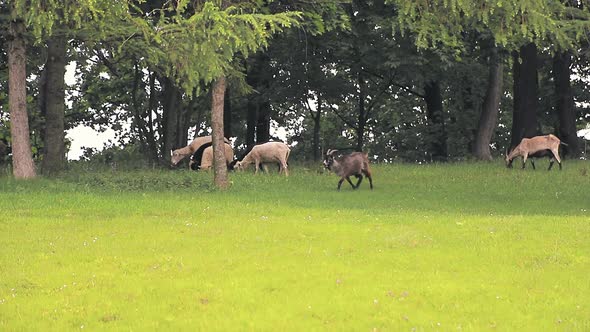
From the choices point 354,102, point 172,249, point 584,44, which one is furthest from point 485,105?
point 172,249

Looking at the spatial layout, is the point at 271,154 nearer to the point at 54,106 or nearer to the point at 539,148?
the point at 54,106

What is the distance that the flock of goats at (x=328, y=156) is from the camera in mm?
24656

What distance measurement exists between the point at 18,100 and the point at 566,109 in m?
23.5

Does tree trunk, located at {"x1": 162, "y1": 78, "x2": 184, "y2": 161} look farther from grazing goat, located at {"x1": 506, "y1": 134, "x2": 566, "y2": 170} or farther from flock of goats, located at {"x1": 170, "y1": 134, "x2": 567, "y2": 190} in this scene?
grazing goat, located at {"x1": 506, "y1": 134, "x2": 566, "y2": 170}

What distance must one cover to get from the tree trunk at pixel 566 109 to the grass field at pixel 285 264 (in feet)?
54.2

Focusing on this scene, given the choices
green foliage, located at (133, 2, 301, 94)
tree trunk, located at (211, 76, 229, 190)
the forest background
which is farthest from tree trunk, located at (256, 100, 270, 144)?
green foliage, located at (133, 2, 301, 94)

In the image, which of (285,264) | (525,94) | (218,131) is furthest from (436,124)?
(285,264)

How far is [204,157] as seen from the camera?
32.4 metres

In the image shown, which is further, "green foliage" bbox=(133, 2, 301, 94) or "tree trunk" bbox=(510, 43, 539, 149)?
"tree trunk" bbox=(510, 43, 539, 149)

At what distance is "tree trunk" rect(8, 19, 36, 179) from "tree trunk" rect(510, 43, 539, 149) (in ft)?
63.7

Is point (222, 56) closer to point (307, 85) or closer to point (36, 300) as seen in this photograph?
point (36, 300)

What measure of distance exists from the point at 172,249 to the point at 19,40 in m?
12.7

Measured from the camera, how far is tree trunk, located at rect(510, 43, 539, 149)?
33969 mm

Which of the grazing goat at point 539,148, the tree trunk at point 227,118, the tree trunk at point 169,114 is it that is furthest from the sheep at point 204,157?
the grazing goat at point 539,148
